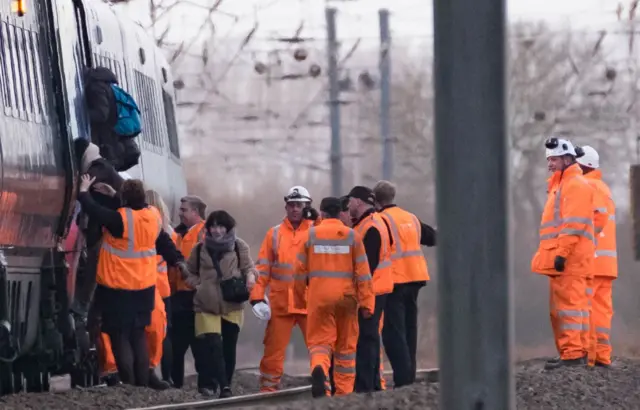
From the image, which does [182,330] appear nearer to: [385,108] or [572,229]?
[572,229]

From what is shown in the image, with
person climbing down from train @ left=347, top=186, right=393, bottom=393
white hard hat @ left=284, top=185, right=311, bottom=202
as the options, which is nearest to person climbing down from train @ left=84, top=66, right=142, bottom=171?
white hard hat @ left=284, top=185, right=311, bottom=202

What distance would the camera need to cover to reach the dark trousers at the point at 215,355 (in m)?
14.4

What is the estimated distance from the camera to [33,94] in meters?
12.1

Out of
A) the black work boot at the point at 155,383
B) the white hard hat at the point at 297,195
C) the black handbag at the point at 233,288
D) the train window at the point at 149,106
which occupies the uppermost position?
the train window at the point at 149,106

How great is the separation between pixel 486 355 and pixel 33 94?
7034mm

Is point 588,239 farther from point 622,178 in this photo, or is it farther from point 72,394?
point 622,178

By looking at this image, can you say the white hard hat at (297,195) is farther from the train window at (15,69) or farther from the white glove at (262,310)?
the train window at (15,69)

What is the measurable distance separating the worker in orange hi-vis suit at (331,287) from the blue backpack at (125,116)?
178 centimetres

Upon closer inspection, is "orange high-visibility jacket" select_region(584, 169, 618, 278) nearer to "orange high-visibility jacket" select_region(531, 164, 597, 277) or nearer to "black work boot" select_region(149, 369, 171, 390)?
"orange high-visibility jacket" select_region(531, 164, 597, 277)

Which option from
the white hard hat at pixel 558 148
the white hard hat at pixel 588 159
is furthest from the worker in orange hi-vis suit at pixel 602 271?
the white hard hat at pixel 558 148

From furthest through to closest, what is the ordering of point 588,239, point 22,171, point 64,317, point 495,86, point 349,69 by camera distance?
point 349,69
point 588,239
point 64,317
point 22,171
point 495,86

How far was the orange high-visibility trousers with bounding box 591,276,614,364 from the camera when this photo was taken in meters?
14.4

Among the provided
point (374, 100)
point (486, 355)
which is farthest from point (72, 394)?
point (374, 100)

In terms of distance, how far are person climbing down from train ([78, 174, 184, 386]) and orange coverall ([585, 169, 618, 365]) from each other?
347cm
